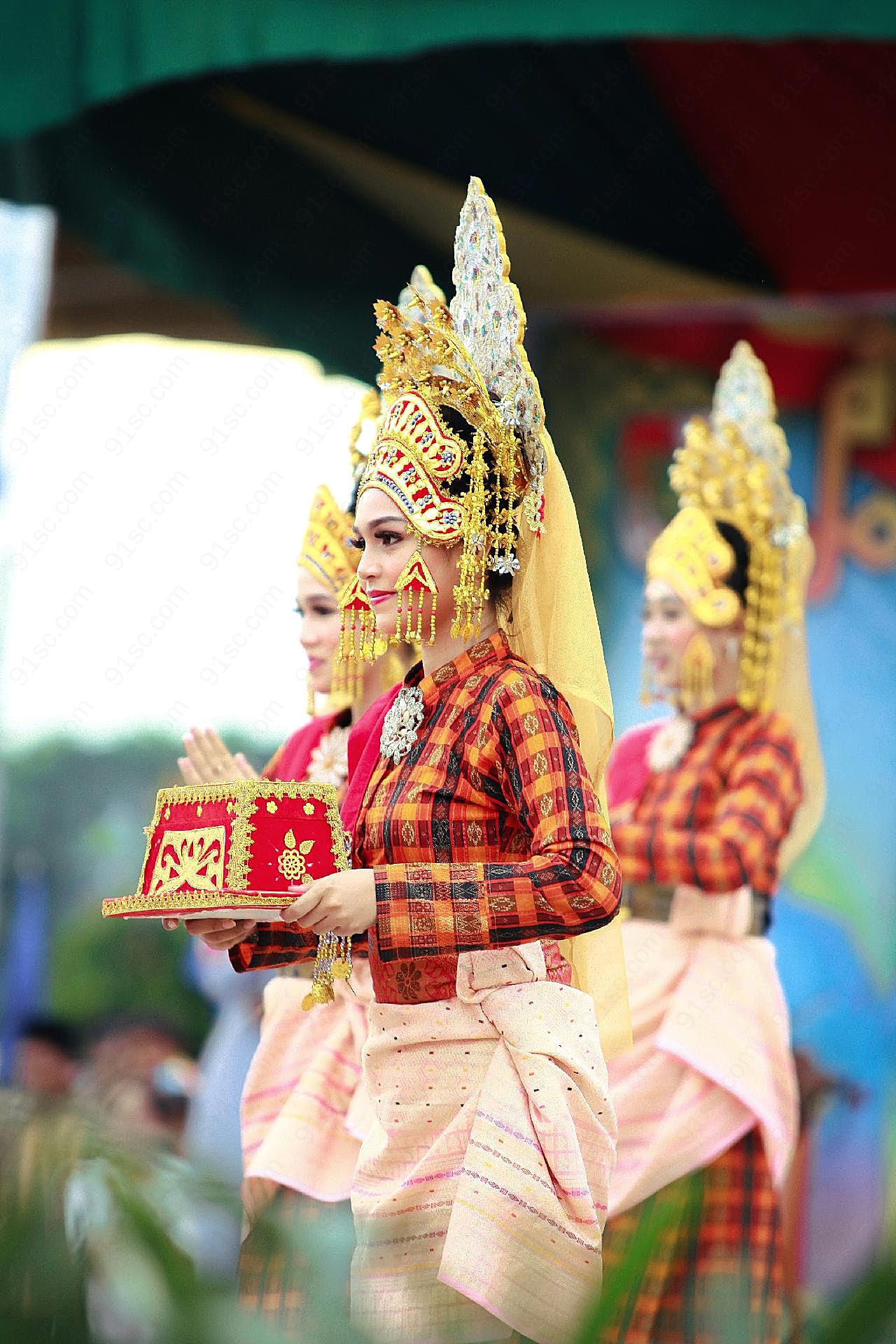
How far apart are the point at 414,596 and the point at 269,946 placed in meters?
0.48

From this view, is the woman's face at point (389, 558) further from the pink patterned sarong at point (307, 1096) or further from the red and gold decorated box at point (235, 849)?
the pink patterned sarong at point (307, 1096)

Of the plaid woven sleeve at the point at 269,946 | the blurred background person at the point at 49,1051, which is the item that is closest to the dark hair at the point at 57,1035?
the blurred background person at the point at 49,1051

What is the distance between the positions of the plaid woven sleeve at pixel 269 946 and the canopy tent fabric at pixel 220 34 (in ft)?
7.62

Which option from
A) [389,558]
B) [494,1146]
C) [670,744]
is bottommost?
[494,1146]

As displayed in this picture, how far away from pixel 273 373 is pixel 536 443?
11.4ft

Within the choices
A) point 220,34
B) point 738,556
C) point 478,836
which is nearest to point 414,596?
point 478,836

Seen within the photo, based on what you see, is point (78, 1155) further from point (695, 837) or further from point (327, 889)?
point (695, 837)

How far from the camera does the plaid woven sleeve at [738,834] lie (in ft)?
12.3

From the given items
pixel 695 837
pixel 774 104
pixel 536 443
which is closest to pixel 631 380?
pixel 774 104

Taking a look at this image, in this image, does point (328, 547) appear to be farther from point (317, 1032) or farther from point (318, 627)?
point (317, 1032)

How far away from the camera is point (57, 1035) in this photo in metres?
5.72

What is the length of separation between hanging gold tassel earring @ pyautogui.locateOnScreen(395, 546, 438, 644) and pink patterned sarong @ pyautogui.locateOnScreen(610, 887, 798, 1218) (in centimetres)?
148

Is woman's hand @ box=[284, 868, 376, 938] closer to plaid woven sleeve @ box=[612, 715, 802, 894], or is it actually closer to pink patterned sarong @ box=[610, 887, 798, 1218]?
pink patterned sarong @ box=[610, 887, 798, 1218]

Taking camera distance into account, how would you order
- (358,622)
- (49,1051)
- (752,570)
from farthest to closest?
(49,1051) → (752,570) → (358,622)
